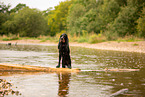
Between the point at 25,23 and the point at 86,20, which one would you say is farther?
the point at 25,23

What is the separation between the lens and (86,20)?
59.9m

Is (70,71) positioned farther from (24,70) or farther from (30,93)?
(30,93)

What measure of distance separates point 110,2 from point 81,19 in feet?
52.0

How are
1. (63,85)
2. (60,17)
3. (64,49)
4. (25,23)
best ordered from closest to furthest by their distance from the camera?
(63,85), (64,49), (25,23), (60,17)

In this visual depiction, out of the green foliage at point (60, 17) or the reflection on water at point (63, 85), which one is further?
the green foliage at point (60, 17)

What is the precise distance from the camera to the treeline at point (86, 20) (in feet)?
142

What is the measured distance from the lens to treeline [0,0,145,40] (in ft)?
142

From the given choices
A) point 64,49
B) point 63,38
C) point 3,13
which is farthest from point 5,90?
point 3,13

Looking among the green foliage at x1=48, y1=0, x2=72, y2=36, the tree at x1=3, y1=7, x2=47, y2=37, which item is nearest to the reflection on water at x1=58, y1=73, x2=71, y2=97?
the tree at x1=3, y1=7, x2=47, y2=37

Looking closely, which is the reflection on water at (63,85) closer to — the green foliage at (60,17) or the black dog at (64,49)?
the black dog at (64,49)

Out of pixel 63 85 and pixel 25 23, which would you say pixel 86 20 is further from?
pixel 63 85

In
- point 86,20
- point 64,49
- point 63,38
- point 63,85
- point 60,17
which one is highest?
point 60,17

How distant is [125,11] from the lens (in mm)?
42938

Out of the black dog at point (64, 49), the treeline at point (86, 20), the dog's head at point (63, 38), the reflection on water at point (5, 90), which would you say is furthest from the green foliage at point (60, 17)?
the reflection on water at point (5, 90)
